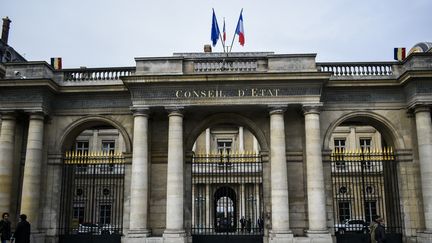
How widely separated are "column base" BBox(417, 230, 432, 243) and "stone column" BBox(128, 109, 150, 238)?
9.63 metres

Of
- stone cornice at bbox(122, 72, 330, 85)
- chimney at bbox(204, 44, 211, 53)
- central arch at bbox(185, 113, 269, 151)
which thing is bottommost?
central arch at bbox(185, 113, 269, 151)

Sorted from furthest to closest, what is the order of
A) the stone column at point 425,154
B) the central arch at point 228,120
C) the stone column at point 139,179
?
1. the central arch at point 228,120
2. the stone column at point 425,154
3. the stone column at point 139,179

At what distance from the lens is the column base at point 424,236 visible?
15023 mm

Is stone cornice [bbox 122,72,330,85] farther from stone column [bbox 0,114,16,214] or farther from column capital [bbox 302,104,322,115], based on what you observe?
stone column [bbox 0,114,16,214]

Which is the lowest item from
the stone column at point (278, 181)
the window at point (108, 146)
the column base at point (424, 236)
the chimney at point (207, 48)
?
the column base at point (424, 236)

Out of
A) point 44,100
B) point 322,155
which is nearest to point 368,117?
point 322,155

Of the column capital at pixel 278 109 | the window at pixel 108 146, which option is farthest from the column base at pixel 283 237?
the window at pixel 108 146

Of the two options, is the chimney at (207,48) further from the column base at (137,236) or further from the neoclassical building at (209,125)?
the column base at (137,236)

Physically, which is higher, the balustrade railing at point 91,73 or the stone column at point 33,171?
the balustrade railing at point 91,73

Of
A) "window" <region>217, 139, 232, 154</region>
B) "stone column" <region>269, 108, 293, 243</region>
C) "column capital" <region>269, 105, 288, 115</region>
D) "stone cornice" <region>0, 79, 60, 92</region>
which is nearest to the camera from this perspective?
"stone column" <region>269, 108, 293, 243</region>

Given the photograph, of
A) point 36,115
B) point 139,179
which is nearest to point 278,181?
point 139,179

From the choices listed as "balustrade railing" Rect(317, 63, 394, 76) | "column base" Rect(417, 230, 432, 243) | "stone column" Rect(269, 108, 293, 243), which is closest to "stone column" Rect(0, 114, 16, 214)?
"stone column" Rect(269, 108, 293, 243)

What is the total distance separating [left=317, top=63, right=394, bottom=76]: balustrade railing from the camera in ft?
56.0

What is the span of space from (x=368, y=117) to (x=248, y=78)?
5.03 metres
